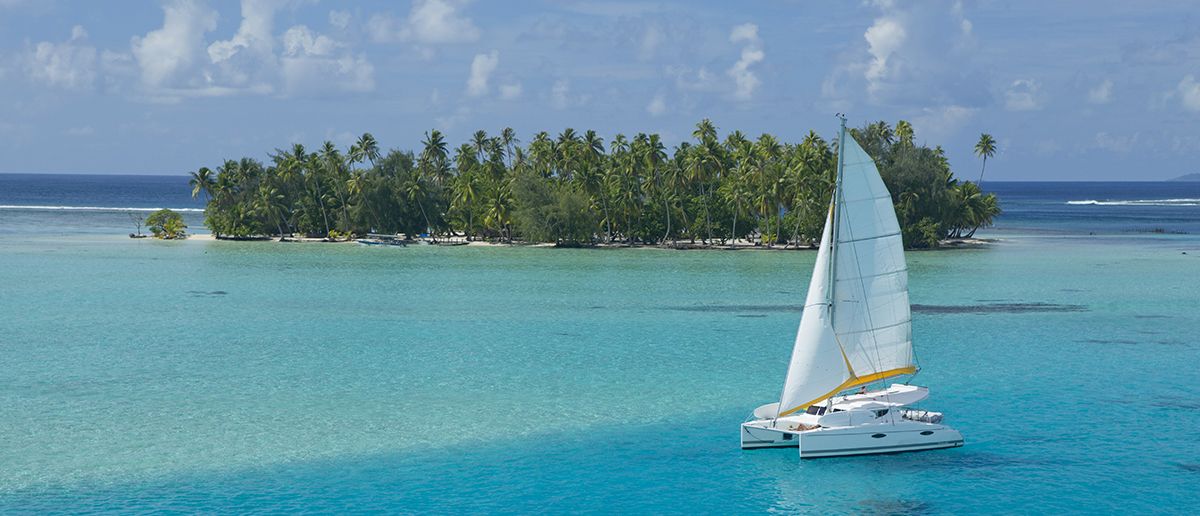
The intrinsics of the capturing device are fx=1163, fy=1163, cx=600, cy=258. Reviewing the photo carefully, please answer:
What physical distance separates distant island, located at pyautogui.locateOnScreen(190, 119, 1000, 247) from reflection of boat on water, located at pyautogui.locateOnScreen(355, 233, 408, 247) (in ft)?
10.9

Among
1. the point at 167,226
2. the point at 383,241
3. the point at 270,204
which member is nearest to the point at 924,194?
the point at 383,241

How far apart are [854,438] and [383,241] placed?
10580 cm

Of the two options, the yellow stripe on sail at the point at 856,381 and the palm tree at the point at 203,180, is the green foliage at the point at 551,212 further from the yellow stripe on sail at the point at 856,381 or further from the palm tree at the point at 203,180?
the yellow stripe on sail at the point at 856,381

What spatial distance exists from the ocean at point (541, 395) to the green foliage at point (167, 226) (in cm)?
5143

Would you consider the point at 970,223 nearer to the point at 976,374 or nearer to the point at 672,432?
the point at 976,374

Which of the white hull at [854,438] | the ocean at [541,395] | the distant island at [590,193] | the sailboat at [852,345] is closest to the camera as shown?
the ocean at [541,395]

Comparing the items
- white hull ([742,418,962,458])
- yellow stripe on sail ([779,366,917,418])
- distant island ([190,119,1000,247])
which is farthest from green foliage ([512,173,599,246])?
white hull ([742,418,962,458])

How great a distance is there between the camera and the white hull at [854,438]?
34.4 metres

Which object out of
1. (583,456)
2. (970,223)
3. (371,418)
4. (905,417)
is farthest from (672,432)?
(970,223)

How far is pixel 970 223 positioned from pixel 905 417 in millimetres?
105195

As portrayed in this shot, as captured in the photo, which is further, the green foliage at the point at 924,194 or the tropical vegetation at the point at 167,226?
the tropical vegetation at the point at 167,226

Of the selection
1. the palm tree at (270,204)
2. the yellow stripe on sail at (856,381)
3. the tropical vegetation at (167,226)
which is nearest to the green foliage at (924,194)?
the palm tree at (270,204)

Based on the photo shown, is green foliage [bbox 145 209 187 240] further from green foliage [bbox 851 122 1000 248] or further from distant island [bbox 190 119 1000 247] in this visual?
green foliage [bbox 851 122 1000 248]

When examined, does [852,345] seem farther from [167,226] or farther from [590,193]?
[167,226]
